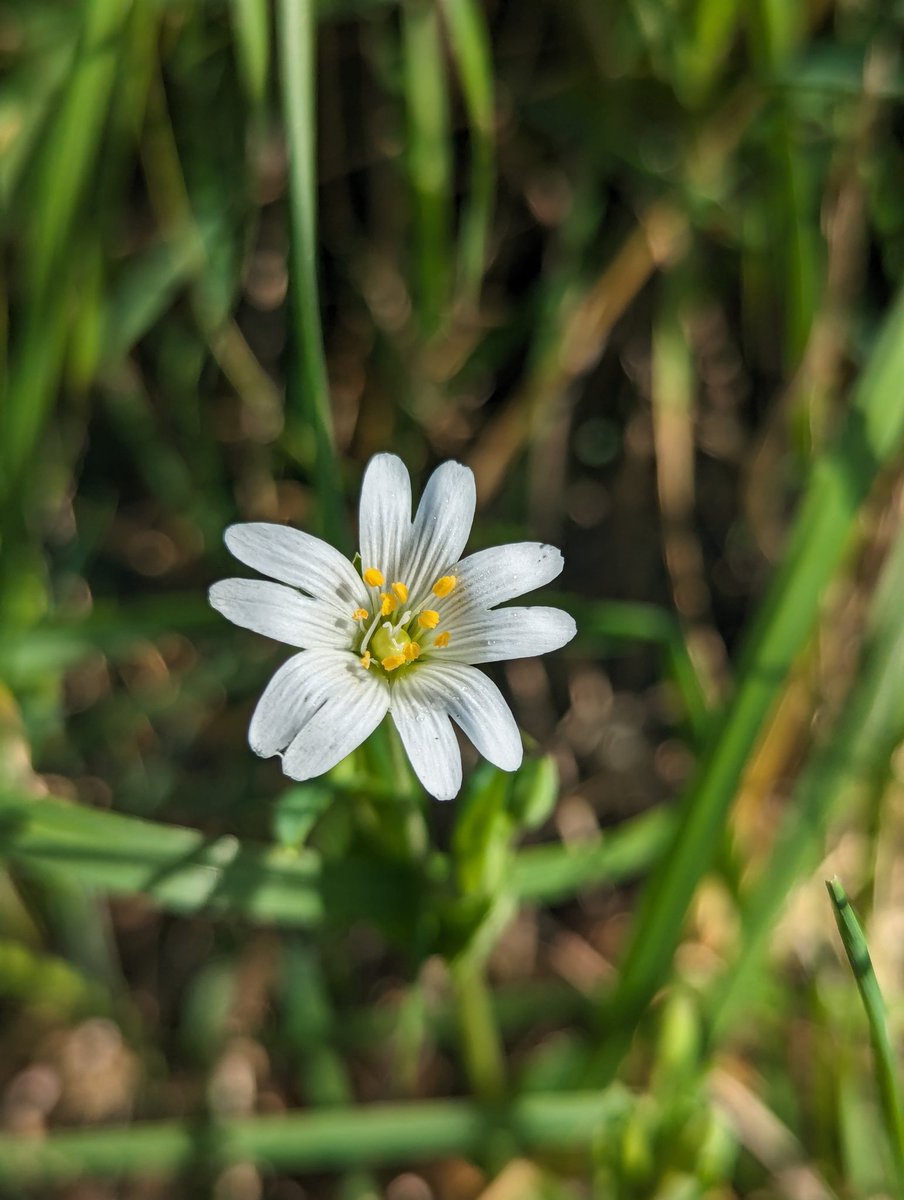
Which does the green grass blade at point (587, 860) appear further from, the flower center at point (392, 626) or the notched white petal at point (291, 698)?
the notched white petal at point (291, 698)

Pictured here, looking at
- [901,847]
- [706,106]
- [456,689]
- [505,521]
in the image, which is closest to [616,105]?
[706,106]

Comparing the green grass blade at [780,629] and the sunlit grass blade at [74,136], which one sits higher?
the sunlit grass blade at [74,136]

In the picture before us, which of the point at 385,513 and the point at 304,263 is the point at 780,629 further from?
the point at 304,263

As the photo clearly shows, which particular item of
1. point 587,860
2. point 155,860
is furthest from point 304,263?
point 587,860

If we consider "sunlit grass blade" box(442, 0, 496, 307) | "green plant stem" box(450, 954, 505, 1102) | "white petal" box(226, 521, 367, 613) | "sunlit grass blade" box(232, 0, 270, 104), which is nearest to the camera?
"white petal" box(226, 521, 367, 613)

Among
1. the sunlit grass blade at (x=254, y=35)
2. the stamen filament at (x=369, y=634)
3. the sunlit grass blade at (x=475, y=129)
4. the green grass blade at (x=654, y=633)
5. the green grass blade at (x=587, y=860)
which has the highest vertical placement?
the sunlit grass blade at (x=475, y=129)

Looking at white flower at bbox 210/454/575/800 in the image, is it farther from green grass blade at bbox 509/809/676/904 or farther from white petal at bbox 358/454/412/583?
green grass blade at bbox 509/809/676/904

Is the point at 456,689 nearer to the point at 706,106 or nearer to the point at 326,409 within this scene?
the point at 326,409

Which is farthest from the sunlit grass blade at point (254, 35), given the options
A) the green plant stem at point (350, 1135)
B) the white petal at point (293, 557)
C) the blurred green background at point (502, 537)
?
the green plant stem at point (350, 1135)

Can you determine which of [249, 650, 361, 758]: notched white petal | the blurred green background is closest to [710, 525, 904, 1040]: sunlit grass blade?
the blurred green background
